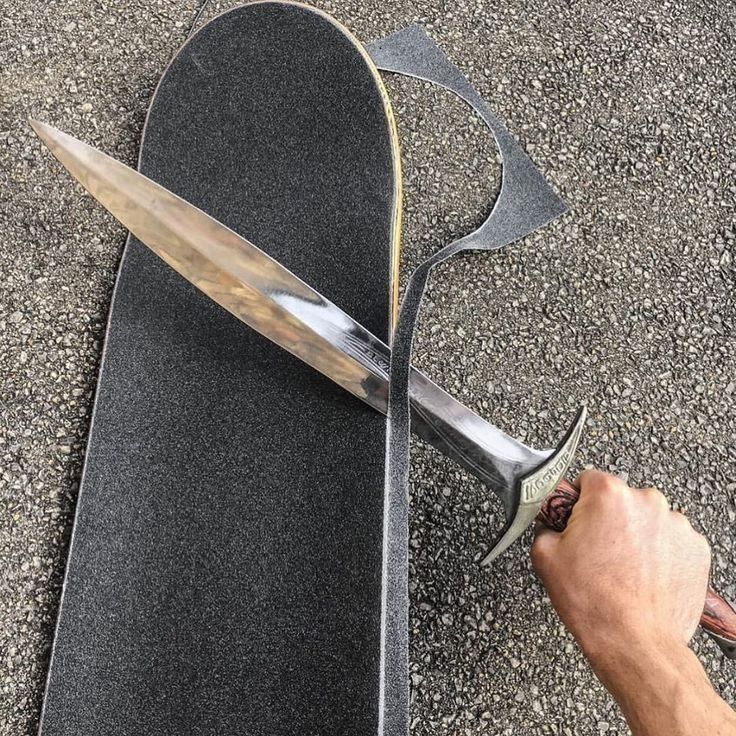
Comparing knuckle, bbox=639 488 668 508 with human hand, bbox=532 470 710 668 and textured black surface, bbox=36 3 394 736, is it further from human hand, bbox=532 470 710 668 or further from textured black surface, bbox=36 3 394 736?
textured black surface, bbox=36 3 394 736

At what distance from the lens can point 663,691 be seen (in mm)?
570

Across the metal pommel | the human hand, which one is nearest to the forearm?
the human hand

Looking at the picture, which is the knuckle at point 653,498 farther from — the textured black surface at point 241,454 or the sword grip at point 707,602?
the textured black surface at point 241,454

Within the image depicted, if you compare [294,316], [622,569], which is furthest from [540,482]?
[294,316]

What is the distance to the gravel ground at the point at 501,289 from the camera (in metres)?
0.70

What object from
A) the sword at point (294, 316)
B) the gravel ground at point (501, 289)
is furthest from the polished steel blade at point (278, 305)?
the gravel ground at point (501, 289)

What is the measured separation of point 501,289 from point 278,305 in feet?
0.92

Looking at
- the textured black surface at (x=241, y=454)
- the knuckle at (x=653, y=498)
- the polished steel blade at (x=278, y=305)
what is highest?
the knuckle at (x=653, y=498)

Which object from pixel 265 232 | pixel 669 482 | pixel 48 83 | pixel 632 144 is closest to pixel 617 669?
pixel 669 482

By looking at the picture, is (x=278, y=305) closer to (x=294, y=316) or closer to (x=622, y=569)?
(x=294, y=316)

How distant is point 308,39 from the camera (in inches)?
32.1

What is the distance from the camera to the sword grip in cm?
64

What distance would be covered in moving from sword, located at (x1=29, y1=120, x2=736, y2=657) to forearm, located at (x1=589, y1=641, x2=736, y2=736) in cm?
8

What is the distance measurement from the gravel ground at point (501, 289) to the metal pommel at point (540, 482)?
12 centimetres
